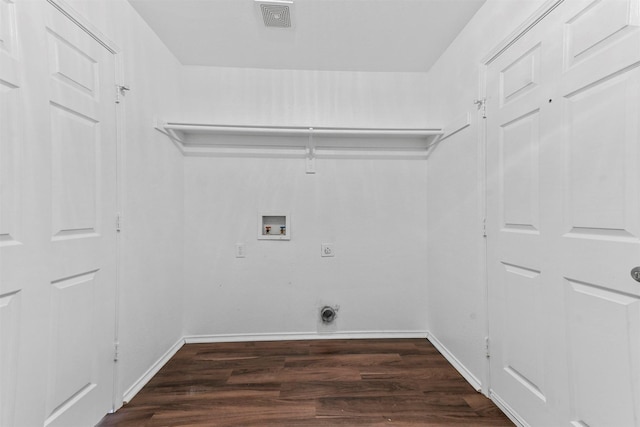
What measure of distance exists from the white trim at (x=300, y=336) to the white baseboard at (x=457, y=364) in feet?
0.52

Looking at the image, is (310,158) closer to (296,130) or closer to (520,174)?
(296,130)

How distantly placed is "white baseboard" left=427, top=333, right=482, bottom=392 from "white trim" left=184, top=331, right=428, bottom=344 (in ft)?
0.52

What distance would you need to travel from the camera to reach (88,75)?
1.36 m

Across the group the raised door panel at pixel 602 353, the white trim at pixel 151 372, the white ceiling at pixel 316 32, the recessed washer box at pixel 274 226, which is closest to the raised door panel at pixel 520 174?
the raised door panel at pixel 602 353

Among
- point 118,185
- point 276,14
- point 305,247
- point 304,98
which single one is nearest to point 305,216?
point 305,247

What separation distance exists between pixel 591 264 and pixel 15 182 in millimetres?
2311

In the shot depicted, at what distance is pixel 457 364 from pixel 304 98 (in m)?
2.51

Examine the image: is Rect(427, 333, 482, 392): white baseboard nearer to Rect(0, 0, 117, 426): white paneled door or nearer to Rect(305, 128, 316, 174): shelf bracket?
Rect(305, 128, 316, 174): shelf bracket

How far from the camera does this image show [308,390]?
1689mm

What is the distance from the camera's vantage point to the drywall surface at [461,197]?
1.65 meters

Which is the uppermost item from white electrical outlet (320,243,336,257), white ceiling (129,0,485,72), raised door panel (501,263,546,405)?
white ceiling (129,0,485,72)

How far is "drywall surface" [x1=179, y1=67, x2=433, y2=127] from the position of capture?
7.66 ft

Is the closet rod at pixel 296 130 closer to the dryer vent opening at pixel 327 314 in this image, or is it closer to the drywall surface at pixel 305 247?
the drywall surface at pixel 305 247

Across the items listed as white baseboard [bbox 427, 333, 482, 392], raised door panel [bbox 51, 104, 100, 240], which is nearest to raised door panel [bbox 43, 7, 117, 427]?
→ raised door panel [bbox 51, 104, 100, 240]
